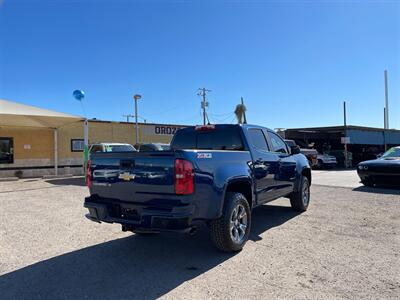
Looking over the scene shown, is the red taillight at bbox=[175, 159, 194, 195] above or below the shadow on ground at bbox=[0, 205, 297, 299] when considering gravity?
above

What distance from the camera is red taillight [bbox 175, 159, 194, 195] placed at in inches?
178

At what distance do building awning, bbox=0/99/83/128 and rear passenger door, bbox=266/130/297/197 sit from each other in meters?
12.3

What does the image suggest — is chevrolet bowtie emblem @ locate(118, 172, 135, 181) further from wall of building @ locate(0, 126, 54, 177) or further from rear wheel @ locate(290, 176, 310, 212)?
wall of building @ locate(0, 126, 54, 177)

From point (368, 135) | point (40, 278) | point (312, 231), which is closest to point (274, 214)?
point (312, 231)

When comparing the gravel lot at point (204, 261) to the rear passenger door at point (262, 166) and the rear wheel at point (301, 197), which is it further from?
the rear passenger door at point (262, 166)

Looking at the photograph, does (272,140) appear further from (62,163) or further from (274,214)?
(62,163)

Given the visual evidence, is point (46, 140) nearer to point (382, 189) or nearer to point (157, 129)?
point (157, 129)

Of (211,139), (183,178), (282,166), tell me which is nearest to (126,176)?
(183,178)

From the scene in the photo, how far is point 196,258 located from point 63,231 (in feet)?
10.1

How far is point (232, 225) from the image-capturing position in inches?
212

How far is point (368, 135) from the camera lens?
116 feet

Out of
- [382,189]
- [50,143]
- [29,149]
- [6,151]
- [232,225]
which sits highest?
[50,143]

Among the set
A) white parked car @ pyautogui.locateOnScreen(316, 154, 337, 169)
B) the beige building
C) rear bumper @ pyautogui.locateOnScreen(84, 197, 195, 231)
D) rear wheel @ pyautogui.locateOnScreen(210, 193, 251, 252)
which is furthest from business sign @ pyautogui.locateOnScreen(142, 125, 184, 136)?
rear bumper @ pyautogui.locateOnScreen(84, 197, 195, 231)

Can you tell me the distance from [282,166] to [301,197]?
1572 millimetres
